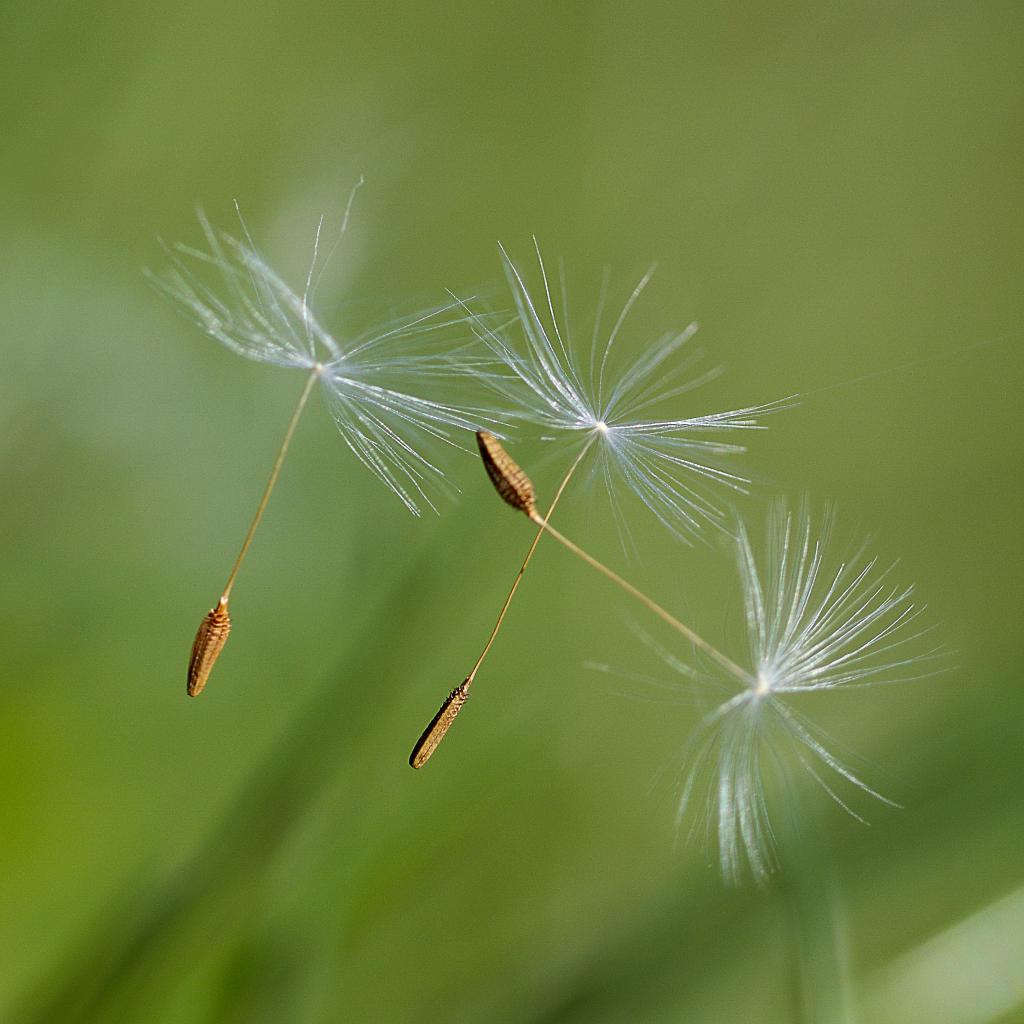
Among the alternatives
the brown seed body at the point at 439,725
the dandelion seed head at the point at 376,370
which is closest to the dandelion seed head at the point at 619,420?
the dandelion seed head at the point at 376,370

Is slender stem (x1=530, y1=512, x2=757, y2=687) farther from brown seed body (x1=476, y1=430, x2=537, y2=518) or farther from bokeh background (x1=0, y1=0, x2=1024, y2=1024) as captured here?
bokeh background (x1=0, y1=0, x2=1024, y2=1024)

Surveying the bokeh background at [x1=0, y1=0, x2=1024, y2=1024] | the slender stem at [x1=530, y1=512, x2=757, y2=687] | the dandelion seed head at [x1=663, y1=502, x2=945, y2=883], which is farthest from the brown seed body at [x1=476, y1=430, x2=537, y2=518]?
the bokeh background at [x1=0, y1=0, x2=1024, y2=1024]

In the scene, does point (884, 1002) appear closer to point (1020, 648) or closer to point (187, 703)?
point (1020, 648)

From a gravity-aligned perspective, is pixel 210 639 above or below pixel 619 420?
below

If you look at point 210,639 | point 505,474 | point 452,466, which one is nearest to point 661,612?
point 505,474

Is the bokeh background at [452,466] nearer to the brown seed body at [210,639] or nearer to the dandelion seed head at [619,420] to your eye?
the dandelion seed head at [619,420]

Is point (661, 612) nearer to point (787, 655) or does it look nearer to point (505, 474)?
point (505, 474)
